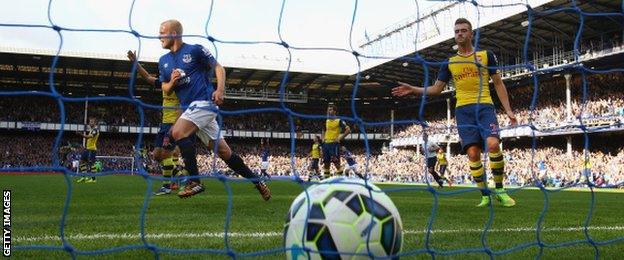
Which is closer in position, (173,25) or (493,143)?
(173,25)

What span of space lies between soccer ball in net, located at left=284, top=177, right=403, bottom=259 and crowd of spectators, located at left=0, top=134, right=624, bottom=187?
19.5 m

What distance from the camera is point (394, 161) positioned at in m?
37.1

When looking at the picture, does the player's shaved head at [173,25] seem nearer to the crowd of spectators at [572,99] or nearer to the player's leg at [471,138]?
the player's leg at [471,138]

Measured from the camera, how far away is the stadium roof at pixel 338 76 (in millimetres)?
27375

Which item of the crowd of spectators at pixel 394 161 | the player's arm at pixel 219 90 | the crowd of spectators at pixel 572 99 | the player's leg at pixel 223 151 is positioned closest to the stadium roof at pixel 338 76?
the crowd of spectators at pixel 572 99

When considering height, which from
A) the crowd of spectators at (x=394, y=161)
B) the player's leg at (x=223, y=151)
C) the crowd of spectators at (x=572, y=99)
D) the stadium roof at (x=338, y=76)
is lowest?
the crowd of spectators at (x=394, y=161)

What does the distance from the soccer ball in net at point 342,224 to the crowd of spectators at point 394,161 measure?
1945cm

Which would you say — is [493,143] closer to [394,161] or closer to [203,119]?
[203,119]

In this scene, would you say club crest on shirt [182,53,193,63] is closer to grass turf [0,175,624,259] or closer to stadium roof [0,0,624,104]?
grass turf [0,175,624,259]

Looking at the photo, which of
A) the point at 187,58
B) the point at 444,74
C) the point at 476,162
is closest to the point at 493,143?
the point at 476,162

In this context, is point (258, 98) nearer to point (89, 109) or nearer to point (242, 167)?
point (89, 109)

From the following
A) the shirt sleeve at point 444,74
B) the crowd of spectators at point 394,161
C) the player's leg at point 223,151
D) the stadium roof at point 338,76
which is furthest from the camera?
the stadium roof at point 338,76

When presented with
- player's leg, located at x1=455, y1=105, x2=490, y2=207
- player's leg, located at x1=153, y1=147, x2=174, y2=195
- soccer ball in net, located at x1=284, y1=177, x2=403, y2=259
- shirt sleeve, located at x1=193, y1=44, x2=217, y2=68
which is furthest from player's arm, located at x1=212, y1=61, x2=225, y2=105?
player's leg, located at x1=153, y1=147, x2=174, y2=195

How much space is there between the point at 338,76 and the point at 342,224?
127ft
